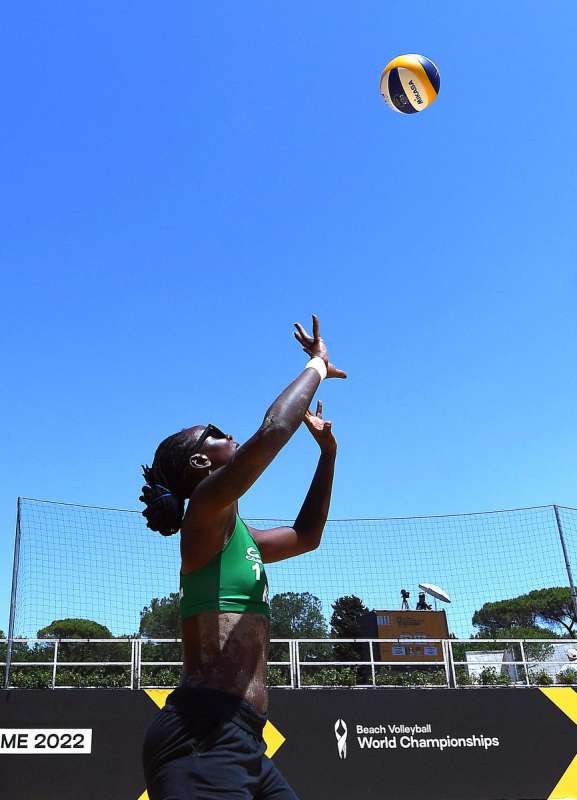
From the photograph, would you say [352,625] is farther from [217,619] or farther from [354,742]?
[217,619]

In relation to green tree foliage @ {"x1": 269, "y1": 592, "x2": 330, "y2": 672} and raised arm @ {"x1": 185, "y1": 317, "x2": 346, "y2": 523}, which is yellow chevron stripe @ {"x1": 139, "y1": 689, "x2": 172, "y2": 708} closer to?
green tree foliage @ {"x1": 269, "y1": 592, "x2": 330, "y2": 672}

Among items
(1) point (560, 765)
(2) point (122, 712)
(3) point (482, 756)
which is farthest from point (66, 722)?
(1) point (560, 765)

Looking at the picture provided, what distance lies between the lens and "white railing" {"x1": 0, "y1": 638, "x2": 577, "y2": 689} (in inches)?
330

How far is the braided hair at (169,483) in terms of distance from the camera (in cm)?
238

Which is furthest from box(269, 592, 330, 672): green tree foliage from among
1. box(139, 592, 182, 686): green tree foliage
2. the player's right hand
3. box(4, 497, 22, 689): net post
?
the player's right hand

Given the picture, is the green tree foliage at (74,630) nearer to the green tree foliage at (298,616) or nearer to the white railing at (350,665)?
the white railing at (350,665)

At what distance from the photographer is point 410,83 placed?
7289 mm

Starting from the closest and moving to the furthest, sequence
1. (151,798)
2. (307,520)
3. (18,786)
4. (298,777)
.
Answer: (151,798)
(307,520)
(18,786)
(298,777)

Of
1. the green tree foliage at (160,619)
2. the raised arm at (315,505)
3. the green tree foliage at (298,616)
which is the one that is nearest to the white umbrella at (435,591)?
the green tree foliage at (298,616)

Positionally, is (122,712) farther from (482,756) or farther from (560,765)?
(560,765)

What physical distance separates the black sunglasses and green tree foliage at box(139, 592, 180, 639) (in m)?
7.03

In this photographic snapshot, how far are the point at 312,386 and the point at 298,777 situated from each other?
23.0 ft

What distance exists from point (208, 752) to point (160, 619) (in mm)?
7838

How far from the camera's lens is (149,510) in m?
2.39
